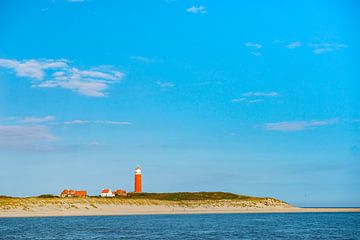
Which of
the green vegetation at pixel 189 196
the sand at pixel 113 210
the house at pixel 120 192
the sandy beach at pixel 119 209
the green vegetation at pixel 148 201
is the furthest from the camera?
the house at pixel 120 192

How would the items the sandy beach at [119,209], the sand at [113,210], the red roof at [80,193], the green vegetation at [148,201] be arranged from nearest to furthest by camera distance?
the sand at [113,210]
the sandy beach at [119,209]
the green vegetation at [148,201]
the red roof at [80,193]

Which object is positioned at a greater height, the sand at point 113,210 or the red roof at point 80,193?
the red roof at point 80,193

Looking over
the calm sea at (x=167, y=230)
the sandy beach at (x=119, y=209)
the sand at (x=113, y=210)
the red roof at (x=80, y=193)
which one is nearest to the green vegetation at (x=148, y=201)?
the sandy beach at (x=119, y=209)

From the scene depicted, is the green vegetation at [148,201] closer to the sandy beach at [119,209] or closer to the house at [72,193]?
the sandy beach at [119,209]

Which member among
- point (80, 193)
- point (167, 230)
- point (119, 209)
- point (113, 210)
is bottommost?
point (167, 230)

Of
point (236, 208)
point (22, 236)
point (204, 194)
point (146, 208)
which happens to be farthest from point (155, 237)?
point (204, 194)

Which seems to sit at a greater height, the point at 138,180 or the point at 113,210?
the point at 138,180

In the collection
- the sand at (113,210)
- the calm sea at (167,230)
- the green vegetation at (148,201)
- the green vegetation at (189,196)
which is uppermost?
the green vegetation at (189,196)

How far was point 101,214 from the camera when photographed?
331 ft

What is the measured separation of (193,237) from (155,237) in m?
3.62

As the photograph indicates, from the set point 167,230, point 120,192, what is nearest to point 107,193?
point 120,192

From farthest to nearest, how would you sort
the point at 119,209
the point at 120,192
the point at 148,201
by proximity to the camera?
the point at 120,192, the point at 148,201, the point at 119,209

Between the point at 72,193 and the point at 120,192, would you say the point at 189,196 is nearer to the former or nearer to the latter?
the point at 120,192

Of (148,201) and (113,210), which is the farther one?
(148,201)
